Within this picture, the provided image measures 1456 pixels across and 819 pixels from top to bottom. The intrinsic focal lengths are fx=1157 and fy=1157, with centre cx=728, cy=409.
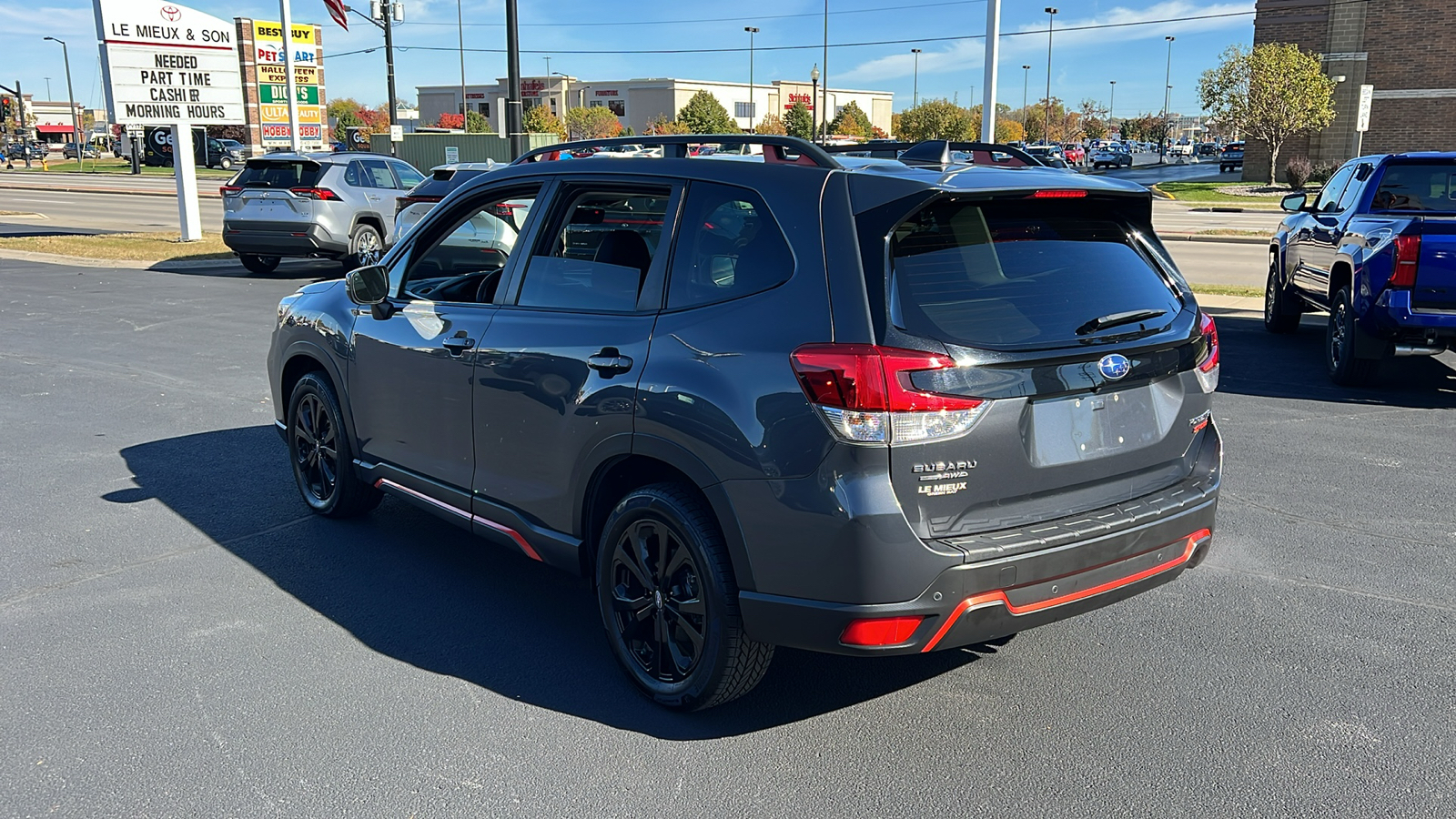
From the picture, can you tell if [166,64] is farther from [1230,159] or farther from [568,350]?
[1230,159]

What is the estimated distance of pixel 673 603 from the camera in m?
3.82

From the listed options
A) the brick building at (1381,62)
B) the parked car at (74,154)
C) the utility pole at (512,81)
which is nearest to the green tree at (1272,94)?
the brick building at (1381,62)

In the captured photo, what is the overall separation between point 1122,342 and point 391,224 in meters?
16.4

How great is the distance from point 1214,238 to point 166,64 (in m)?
21.2

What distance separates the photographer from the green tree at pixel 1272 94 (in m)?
45.1

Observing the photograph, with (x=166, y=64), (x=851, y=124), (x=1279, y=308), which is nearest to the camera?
(x=1279, y=308)

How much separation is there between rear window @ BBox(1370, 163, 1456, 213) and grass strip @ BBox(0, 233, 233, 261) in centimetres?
1686

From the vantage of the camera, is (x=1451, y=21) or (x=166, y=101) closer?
(x=166, y=101)

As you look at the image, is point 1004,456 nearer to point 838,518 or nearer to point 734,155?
point 838,518

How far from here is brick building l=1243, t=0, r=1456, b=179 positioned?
46.5 metres

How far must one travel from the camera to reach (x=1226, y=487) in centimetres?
649

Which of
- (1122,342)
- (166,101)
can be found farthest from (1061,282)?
(166,101)

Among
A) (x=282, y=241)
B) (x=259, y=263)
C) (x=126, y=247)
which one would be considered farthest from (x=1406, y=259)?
(x=126, y=247)

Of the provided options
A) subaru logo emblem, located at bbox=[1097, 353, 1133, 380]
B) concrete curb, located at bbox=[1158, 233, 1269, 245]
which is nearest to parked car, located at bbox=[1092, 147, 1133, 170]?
concrete curb, located at bbox=[1158, 233, 1269, 245]
